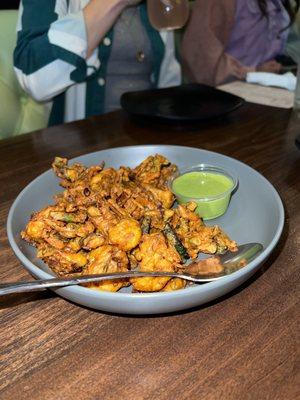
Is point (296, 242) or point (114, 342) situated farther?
point (296, 242)

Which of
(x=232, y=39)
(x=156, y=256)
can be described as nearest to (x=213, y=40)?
(x=232, y=39)

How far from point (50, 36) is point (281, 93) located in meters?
1.03

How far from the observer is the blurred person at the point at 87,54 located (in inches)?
69.3

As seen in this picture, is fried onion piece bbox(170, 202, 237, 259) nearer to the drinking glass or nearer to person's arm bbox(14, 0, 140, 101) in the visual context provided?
the drinking glass

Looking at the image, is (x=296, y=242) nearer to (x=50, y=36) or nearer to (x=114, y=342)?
(x=114, y=342)

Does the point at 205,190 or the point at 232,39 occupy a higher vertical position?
the point at 232,39

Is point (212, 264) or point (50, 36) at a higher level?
point (50, 36)

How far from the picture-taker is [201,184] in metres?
1.03

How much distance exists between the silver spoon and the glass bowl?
19 cm

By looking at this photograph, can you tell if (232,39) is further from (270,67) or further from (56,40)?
(56,40)

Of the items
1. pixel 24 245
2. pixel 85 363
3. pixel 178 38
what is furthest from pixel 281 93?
pixel 85 363

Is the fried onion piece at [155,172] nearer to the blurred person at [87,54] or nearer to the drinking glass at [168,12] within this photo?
the drinking glass at [168,12]

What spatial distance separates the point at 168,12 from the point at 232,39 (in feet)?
3.54

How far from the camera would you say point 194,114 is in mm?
1468
